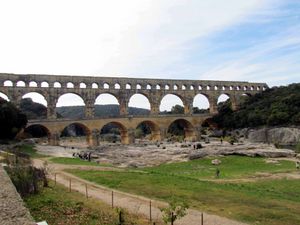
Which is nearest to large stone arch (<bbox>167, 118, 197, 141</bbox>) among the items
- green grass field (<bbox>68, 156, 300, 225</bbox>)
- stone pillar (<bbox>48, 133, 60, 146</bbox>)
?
stone pillar (<bbox>48, 133, 60, 146</bbox>)

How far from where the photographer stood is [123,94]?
7750 cm

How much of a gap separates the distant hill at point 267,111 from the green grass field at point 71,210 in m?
58.4

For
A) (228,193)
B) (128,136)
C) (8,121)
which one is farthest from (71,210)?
(128,136)

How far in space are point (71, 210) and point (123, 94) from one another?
203 ft

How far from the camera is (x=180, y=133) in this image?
307 feet

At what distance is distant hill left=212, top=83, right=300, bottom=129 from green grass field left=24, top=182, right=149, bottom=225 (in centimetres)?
5837

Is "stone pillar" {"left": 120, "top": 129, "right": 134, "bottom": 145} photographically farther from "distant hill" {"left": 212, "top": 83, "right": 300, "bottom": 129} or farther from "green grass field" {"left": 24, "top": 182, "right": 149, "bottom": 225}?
"green grass field" {"left": 24, "top": 182, "right": 149, "bottom": 225}

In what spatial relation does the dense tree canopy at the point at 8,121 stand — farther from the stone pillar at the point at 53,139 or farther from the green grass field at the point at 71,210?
the green grass field at the point at 71,210

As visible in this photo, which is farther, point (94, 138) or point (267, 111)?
point (267, 111)

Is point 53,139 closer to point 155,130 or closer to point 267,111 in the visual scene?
point 155,130

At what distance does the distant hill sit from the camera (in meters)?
70.5

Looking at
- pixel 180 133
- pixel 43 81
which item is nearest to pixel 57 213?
pixel 43 81

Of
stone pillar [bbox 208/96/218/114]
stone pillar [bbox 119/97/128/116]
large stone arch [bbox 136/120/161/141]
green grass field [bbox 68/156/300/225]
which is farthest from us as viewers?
stone pillar [bbox 208/96/218/114]

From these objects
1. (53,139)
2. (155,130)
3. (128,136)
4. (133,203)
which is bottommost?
(133,203)
